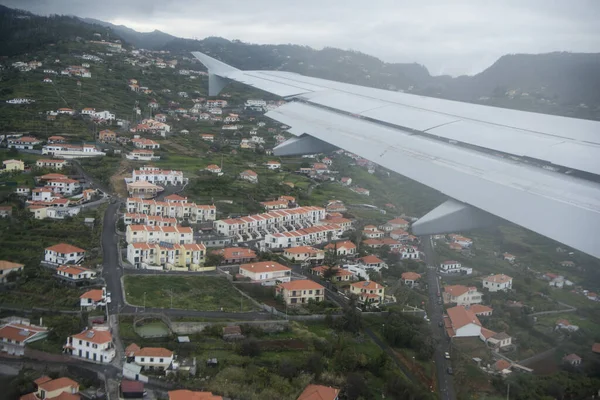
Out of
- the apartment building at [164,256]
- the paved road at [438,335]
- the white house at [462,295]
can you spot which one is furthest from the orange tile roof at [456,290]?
the apartment building at [164,256]

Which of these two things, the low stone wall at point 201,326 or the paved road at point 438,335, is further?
the low stone wall at point 201,326

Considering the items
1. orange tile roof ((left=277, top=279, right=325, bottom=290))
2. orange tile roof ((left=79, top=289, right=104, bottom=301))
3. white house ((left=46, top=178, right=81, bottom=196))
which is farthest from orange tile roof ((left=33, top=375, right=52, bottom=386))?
white house ((left=46, top=178, right=81, bottom=196))

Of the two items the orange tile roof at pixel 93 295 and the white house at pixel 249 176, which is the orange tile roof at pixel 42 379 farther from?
the white house at pixel 249 176

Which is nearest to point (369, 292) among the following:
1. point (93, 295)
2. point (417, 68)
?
Answer: point (93, 295)

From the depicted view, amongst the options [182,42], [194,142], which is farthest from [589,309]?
[182,42]

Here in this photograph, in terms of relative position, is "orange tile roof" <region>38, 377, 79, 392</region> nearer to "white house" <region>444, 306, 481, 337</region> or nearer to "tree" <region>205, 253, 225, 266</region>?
"white house" <region>444, 306, 481, 337</region>

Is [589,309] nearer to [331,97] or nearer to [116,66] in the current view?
[331,97]
